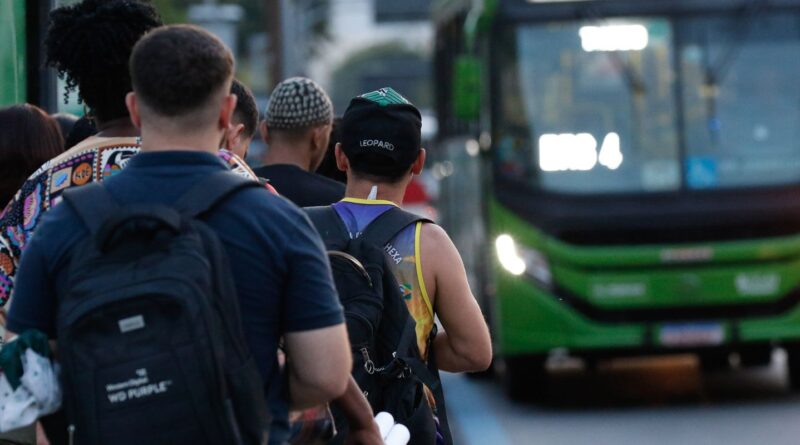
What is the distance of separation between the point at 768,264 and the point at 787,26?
1.66 meters

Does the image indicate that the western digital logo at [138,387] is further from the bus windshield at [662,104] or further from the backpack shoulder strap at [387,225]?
the bus windshield at [662,104]

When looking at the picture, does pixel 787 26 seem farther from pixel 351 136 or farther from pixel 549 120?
pixel 351 136

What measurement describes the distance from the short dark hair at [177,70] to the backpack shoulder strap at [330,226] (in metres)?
0.96

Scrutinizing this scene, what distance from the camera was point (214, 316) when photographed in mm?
2797

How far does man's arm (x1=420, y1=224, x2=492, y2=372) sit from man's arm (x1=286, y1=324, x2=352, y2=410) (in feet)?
3.30

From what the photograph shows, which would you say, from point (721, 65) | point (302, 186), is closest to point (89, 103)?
point (302, 186)

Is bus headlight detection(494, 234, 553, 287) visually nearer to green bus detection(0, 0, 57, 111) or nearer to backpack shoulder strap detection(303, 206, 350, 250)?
green bus detection(0, 0, 57, 111)

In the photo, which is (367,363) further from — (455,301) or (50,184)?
(50,184)

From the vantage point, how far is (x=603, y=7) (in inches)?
449

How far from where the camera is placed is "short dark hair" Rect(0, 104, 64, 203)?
4.54 metres

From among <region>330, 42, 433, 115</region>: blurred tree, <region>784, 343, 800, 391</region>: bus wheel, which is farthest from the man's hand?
<region>330, 42, 433, 115</region>: blurred tree

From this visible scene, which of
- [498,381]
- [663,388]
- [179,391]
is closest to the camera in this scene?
[179,391]

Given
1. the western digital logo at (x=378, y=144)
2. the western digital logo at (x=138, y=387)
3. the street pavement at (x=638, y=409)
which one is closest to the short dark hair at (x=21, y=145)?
the western digital logo at (x=378, y=144)

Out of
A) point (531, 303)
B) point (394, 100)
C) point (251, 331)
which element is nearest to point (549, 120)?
point (531, 303)
